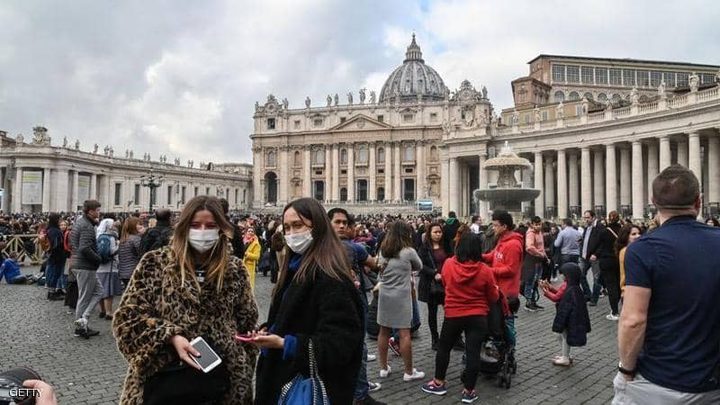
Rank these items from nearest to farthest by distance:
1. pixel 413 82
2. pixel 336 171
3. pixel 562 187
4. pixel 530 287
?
pixel 530 287, pixel 562 187, pixel 336 171, pixel 413 82

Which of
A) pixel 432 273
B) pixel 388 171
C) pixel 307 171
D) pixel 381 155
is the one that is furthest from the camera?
pixel 307 171

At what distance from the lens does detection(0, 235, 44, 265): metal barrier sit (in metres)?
19.0

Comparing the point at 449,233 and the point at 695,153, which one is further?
the point at 695,153

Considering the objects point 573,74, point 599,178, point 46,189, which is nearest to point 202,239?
point 599,178

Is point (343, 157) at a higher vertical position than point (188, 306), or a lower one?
higher

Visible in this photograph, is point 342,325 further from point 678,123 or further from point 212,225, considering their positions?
point 678,123

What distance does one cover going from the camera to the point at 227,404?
298 cm

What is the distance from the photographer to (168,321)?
284 cm

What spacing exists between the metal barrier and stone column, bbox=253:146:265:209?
64604 millimetres

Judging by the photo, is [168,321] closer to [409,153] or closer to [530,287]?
[530,287]

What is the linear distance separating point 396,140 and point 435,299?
243ft

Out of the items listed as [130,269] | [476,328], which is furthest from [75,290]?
[476,328]

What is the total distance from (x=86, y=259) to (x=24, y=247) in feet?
44.7

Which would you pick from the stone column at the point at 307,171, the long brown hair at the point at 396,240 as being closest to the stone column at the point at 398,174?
the stone column at the point at 307,171
